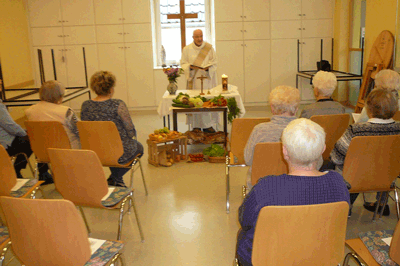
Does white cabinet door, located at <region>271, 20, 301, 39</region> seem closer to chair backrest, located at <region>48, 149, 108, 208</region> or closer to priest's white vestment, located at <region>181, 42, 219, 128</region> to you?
priest's white vestment, located at <region>181, 42, 219, 128</region>

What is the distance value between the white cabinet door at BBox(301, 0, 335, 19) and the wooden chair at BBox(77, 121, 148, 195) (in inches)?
236

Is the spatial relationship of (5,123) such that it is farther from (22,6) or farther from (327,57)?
(327,57)

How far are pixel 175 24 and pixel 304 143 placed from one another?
7274 millimetres

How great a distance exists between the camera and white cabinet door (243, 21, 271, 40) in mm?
7934

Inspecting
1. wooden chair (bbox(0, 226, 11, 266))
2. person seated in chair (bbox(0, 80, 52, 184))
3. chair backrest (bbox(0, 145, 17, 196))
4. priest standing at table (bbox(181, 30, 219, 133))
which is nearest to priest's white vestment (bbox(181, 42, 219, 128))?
priest standing at table (bbox(181, 30, 219, 133))

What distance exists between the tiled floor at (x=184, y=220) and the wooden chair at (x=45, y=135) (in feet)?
1.95

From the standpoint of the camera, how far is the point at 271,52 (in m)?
8.07

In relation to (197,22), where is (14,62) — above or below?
below

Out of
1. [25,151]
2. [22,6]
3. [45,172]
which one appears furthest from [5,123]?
[22,6]

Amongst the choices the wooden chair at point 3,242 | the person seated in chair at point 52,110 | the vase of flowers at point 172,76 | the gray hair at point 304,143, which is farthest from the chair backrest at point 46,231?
the vase of flowers at point 172,76

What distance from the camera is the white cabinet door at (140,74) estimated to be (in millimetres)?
8000

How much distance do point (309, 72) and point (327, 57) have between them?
2.02ft

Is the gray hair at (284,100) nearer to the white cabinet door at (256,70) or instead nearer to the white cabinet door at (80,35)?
the white cabinet door at (256,70)

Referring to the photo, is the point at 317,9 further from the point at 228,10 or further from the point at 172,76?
the point at 172,76
